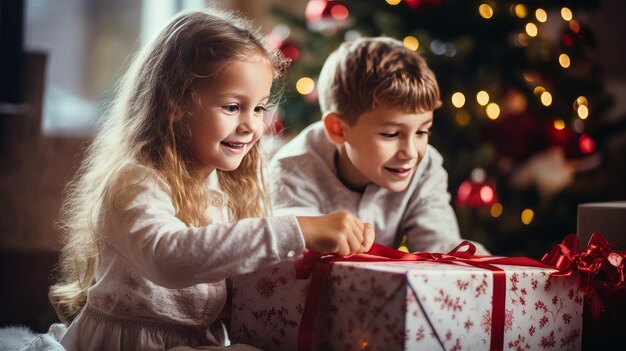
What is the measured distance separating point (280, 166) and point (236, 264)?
574 millimetres

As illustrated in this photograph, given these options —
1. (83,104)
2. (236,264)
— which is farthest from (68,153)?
(236,264)

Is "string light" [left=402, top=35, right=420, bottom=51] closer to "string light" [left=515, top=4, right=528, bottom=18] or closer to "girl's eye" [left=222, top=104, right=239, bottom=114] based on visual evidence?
"string light" [left=515, top=4, right=528, bottom=18]

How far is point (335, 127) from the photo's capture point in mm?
1438

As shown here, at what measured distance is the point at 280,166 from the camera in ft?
5.09

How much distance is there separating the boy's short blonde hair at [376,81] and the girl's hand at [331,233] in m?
0.34

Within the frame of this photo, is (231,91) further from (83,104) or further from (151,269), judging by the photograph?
(83,104)

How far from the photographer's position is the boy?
4.40ft

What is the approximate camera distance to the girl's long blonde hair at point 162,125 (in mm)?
1146

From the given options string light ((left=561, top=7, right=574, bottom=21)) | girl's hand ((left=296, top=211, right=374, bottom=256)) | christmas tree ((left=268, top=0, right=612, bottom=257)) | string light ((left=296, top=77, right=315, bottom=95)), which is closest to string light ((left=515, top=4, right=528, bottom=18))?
christmas tree ((left=268, top=0, right=612, bottom=257))

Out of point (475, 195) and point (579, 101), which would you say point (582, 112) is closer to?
point (579, 101)

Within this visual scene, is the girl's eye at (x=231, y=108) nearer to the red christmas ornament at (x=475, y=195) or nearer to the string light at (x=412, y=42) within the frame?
the string light at (x=412, y=42)

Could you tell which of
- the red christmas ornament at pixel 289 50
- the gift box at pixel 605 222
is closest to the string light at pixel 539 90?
the red christmas ornament at pixel 289 50

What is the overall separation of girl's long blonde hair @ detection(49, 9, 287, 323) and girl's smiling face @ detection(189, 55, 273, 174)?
0.02 metres

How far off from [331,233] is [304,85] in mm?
1237
